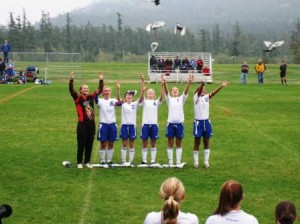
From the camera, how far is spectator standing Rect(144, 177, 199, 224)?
5598 millimetres

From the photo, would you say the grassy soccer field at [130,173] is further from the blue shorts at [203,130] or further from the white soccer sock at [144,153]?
the blue shorts at [203,130]

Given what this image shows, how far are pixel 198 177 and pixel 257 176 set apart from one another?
1.41 metres

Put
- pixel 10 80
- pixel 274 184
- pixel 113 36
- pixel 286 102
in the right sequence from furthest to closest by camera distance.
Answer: pixel 113 36 < pixel 10 80 < pixel 286 102 < pixel 274 184

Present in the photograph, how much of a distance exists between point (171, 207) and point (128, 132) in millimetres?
Result: 8619

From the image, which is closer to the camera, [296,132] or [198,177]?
[198,177]

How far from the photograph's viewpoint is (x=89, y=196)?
37.0 feet

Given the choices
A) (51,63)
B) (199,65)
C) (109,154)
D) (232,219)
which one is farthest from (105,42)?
(232,219)

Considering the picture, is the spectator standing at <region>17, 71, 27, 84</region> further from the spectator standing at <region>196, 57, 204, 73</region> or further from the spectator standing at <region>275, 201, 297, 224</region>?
the spectator standing at <region>275, 201, 297, 224</region>

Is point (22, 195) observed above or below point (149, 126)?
below

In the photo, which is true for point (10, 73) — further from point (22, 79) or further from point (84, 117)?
point (84, 117)

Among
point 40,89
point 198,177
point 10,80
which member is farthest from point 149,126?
point 10,80

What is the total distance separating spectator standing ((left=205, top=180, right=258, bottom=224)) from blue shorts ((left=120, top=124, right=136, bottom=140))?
820cm

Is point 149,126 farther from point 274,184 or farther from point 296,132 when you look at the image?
point 296,132

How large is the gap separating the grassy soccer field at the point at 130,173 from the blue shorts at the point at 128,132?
2.76 ft
